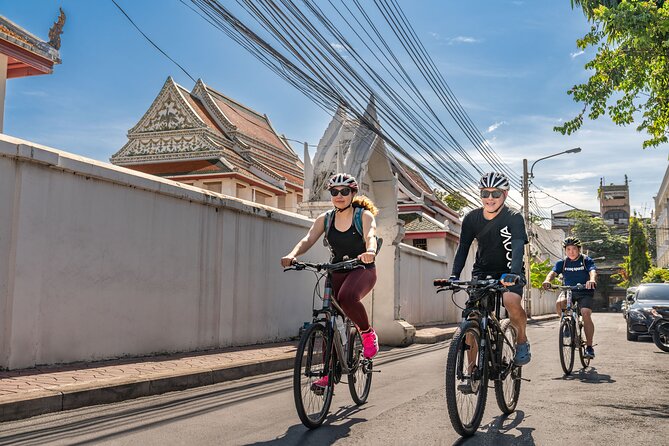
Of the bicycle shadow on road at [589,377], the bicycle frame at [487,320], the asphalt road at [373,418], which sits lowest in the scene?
the bicycle shadow on road at [589,377]

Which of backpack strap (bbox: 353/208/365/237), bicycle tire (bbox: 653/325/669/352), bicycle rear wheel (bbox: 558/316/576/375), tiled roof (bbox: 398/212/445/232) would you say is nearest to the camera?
backpack strap (bbox: 353/208/365/237)

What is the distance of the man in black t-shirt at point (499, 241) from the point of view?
482cm

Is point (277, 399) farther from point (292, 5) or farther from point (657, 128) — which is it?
point (657, 128)

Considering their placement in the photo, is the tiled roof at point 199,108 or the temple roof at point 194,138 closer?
the temple roof at point 194,138

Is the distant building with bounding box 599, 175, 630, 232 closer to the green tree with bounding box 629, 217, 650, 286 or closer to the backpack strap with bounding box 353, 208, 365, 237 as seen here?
the green tree with bounding box 629, 217, 650, 286

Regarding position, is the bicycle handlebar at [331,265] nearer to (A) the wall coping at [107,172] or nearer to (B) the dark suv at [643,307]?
(A) the wall coping at [107,172]

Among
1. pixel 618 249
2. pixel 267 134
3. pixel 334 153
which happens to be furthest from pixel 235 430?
pixel 618 249

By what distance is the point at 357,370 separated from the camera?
16.9ft

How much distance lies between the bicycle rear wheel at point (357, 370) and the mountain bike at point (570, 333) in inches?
126

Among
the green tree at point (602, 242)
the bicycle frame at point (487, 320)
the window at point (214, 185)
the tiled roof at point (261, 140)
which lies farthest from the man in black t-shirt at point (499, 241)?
the green tree at point (602, 242)

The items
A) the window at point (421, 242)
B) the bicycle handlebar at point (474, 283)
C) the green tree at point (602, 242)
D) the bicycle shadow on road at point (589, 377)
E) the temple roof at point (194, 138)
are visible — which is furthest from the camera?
the green tree at point (602, 242)

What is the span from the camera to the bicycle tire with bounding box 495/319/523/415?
463 centimetres

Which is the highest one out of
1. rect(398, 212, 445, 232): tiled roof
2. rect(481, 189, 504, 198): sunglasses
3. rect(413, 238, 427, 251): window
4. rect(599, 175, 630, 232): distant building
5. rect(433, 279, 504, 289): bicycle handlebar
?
rect(599, 175, 630, 232): distant building

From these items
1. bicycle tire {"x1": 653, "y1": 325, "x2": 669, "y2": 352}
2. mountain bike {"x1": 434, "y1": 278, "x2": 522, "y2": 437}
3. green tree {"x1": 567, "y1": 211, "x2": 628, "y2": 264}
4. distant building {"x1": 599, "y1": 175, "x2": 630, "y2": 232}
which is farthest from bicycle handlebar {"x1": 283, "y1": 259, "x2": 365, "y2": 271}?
distant building {"x1": 599, "y1": 175, "x2": 630, "y2": 232}
